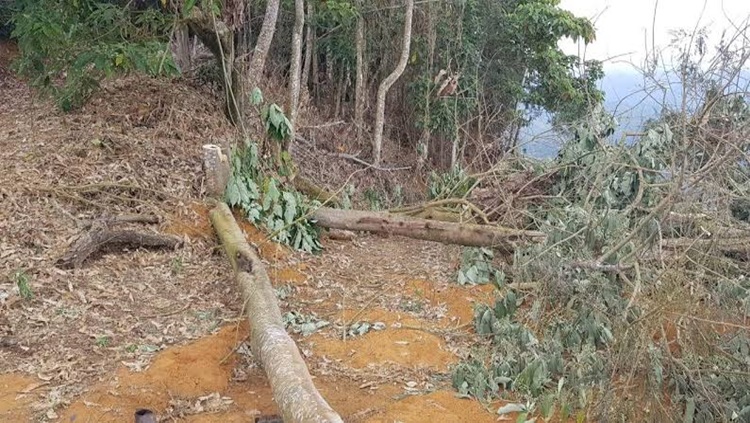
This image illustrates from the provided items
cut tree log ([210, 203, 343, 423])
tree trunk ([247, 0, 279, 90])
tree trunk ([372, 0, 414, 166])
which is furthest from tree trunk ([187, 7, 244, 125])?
tree trunk ([372, 0, 414, 166])

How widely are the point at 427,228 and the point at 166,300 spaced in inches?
86.9

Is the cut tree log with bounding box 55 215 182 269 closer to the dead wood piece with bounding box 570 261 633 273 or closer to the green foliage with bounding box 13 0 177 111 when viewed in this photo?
the green foliage with bounding box 13 0 177 111

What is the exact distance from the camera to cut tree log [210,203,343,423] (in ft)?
9.04

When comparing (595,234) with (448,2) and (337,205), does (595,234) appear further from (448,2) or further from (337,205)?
(448,2)

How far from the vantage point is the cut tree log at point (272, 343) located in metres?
2.75

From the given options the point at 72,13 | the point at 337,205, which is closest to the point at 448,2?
the point at 337,205

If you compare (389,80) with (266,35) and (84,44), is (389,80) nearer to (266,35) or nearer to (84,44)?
(266,35)

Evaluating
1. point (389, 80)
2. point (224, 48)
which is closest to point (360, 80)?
point (389, 80)

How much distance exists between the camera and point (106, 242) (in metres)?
5.00

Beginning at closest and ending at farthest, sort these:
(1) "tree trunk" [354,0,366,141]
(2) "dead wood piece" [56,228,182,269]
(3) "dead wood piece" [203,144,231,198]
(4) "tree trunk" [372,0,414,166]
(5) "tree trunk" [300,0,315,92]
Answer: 1. (2) "dead wood piece" [56,228,182,269]
2. (3) "dead wood piece" [203,144,231,198]
3. (4) "tree trunk" [372,0,414,166]
4. (1) "tree trunk" [354,0,366,141]
5. (5) "tree trunk" [300,0,315,92]

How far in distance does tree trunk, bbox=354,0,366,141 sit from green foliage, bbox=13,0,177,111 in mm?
3898

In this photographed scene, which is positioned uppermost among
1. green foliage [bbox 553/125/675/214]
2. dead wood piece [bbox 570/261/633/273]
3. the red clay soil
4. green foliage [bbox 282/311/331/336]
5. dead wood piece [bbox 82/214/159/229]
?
green foliage [bbox 553/125/675/214]

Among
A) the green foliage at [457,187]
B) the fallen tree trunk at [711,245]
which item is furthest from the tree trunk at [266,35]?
the fallen tree trunk at [711,245]

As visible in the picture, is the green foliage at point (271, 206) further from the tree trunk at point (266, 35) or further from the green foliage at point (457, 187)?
the green foliage at point (457, 187)
